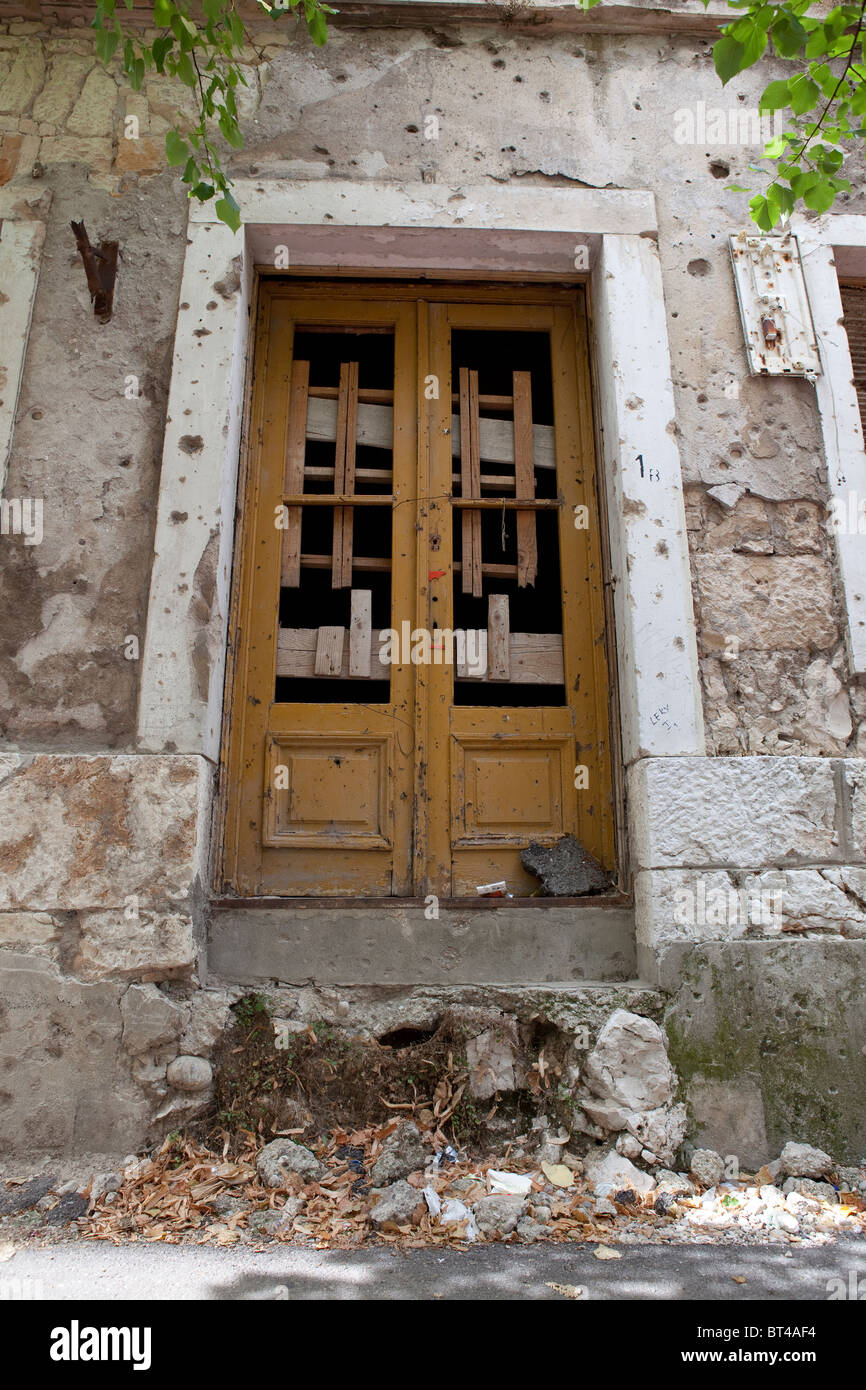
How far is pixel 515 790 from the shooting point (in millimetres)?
3574

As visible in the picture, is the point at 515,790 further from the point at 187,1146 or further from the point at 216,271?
the point at 216,271

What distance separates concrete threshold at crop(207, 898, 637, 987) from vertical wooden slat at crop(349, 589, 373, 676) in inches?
37.8

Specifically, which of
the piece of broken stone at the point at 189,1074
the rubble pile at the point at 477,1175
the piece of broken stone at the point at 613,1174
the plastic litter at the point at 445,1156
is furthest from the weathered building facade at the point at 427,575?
the plastic litter at the point at 445,1156

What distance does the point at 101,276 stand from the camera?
12.1ft

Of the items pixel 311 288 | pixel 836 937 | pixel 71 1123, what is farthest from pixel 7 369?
pixel 836 937

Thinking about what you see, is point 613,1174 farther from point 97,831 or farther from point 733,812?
point 97,831

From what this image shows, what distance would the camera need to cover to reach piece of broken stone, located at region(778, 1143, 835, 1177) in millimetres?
2855

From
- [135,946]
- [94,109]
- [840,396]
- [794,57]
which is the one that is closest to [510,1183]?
[135,946]

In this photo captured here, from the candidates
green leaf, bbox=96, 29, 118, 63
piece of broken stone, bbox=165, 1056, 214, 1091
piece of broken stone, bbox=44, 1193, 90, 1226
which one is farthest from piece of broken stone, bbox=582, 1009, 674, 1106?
green leaf, bbox=96, 29, 118, 63

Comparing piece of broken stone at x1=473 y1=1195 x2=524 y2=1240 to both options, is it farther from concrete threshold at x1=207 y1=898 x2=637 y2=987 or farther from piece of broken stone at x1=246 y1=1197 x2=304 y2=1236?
concrete threshold at x1=207 y1=898 x2=637 y2=987

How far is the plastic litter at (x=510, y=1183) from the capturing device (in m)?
2.69

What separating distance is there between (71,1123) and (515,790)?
6.27 feet

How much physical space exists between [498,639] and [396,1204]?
81.7 inches

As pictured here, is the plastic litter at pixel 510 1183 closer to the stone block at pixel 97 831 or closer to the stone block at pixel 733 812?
the stone block at pixel 733 812
